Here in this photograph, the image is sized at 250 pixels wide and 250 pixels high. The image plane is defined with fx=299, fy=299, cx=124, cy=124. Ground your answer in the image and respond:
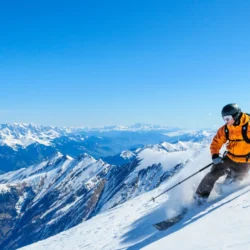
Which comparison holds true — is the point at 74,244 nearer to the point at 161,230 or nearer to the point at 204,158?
the point at 161,230

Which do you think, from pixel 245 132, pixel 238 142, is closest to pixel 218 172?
pixel 238 142

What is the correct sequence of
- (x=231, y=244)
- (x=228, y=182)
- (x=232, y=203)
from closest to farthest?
(x=231, y=244) → (x=232, y=203) → (x=228, y=182)

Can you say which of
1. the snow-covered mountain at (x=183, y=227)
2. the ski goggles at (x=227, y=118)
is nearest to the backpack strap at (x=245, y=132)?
the ski goggles at (x=227, y=118)

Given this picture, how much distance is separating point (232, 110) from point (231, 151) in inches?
71.0

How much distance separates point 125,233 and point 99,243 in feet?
5.36

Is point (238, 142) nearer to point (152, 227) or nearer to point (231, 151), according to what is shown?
point (231, 151)

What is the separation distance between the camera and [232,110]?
1083cm

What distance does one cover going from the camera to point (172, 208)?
555 inches

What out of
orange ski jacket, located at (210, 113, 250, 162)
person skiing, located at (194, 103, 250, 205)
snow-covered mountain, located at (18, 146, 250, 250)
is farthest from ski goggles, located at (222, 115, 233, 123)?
snow-covered mountain, located at (18, 146, 250, 250)

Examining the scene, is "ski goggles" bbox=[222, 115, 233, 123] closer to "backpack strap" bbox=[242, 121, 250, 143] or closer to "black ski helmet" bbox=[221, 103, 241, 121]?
"black ski helmet" bbox=[221, 103, 241, 121]

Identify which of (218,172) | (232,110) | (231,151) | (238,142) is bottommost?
(218,172)

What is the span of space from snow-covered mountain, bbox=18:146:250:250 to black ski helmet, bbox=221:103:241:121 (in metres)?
2.89

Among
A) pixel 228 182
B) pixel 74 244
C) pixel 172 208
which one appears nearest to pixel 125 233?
pixel 172 208

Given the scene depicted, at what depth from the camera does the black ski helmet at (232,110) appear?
10.8 meters
